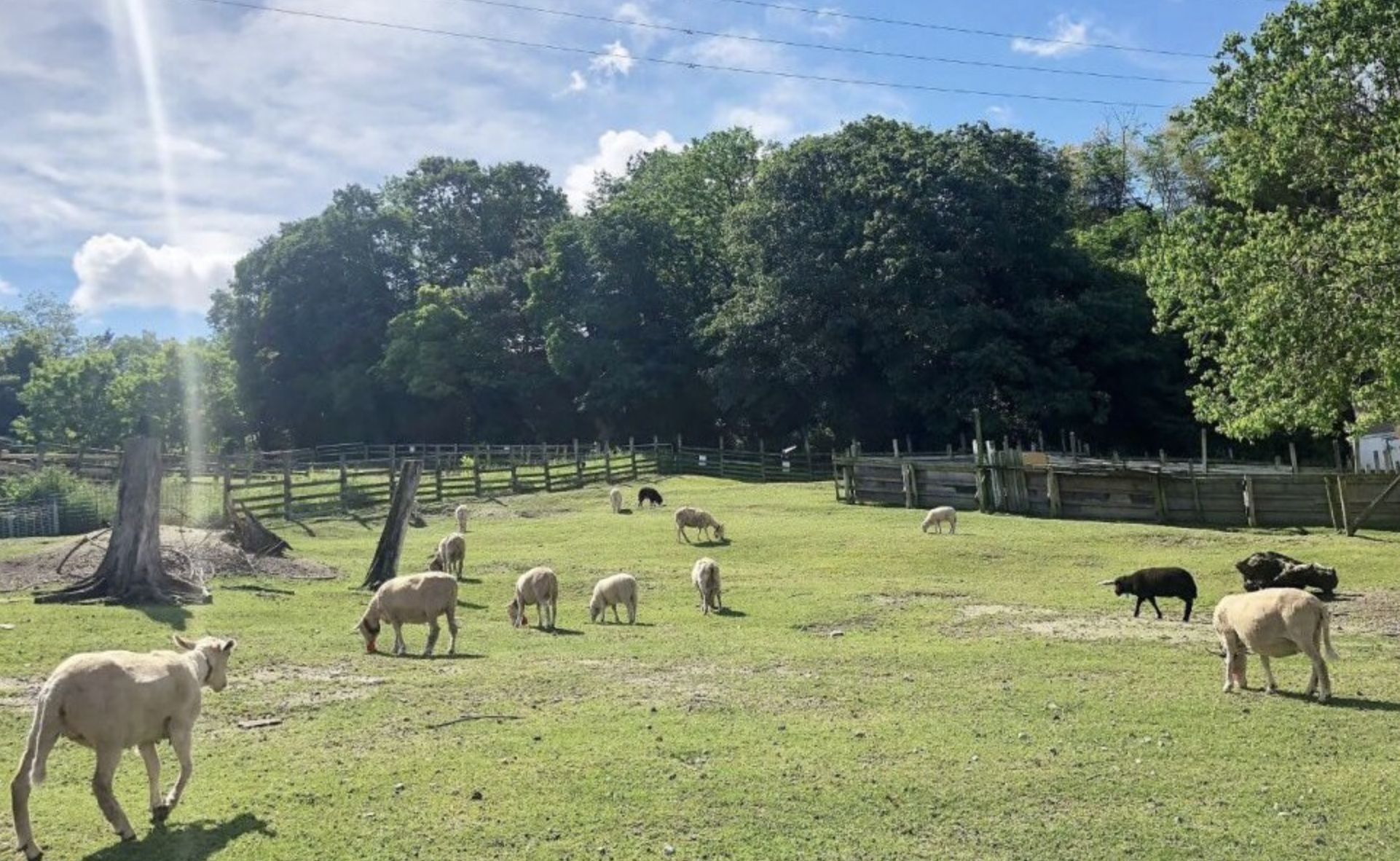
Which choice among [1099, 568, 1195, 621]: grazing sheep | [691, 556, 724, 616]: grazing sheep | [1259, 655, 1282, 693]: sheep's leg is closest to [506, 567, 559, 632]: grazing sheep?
[691, 556, 724, 616]: grazing sheep

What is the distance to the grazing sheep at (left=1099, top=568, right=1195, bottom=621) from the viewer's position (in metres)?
17.7

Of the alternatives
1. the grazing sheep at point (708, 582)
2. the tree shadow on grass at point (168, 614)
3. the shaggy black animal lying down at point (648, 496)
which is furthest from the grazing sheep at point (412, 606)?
the shaggy black animal lying down at point (648, 496)

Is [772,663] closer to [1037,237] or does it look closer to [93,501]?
[93,501]

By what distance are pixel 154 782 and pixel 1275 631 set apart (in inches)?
403

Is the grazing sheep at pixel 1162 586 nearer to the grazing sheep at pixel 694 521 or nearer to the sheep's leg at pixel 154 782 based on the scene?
the grazing sheep at pixel 694 521

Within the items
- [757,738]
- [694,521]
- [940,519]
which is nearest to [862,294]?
[940,519]

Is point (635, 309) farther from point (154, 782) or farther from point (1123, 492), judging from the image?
point (154, 782)

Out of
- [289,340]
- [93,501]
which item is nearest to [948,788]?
[93,501]

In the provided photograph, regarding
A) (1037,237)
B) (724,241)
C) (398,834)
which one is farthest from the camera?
(724,241)

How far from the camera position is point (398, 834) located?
7.24 meters

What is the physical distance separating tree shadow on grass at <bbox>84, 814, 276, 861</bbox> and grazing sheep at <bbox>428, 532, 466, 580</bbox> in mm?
15518

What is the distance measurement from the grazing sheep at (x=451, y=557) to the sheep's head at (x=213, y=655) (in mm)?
13700

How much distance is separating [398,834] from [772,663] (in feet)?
22.9

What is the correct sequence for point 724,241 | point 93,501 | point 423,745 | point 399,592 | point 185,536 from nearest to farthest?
point 423,745, point 399,592, point 185,536, point 93,501, point 724,241
